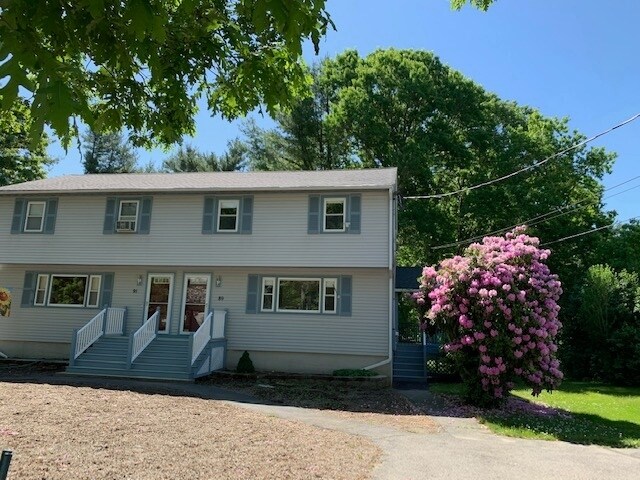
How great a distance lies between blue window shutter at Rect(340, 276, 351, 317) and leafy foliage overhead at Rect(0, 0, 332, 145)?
10.8m

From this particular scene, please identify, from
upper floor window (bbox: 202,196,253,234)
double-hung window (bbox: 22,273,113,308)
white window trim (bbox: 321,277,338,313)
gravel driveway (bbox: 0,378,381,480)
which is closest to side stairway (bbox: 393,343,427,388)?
white window trim (bbox: 321,277,338,313)

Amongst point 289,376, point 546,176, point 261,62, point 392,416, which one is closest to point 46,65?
point 261,62

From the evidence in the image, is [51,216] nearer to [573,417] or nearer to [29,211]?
[29,211]

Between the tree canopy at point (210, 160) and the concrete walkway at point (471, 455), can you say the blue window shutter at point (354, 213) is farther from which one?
the tree canopy at point (210, 160)

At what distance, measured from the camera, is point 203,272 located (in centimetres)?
1758

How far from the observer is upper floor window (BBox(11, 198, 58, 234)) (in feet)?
60.2

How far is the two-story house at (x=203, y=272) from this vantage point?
53.0 feet

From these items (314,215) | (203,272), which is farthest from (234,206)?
(314,215)

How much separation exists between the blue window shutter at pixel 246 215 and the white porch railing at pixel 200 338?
3.31 metres

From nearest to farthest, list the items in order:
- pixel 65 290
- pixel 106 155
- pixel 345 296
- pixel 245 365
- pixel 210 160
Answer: pixel 245 365
pixel 345 296
pixel 65 290
pixel 210 160
pixel 106 155

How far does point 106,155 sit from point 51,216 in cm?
2336

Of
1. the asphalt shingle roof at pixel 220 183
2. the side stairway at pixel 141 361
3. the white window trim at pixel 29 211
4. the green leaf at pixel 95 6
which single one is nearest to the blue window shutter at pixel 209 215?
the asphalt shingle roof at pixel 220 183

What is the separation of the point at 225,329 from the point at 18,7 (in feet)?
49.3

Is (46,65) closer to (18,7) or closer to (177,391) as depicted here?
(18,7)
